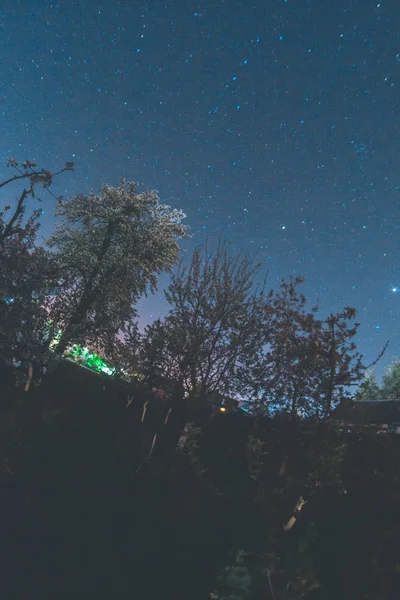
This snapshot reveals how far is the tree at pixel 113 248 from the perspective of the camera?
70.2 ft

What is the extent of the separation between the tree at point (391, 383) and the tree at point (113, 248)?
26626mm

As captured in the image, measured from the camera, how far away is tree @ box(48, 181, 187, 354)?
21.4 m

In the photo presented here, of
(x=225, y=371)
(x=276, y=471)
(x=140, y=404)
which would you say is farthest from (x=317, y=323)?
(x=140, y=404)

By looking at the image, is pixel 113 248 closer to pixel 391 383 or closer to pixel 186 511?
pixel 186 511

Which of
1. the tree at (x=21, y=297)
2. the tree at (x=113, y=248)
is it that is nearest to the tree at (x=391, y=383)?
the tree at (x=113, y=248)

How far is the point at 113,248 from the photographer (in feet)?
74.7

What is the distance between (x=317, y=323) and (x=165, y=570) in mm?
6780

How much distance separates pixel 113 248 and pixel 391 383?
1264 inches

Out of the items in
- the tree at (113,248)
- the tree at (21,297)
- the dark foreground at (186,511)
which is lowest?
the dark foreground at (186,511)

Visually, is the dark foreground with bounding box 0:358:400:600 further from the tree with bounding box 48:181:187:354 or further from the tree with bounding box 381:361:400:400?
the tree with bounding box 381:361:400:400

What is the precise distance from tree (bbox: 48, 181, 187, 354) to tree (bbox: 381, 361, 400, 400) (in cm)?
2663

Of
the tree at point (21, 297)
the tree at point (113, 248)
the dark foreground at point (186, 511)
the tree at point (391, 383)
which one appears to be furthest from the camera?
the tree at point (391, 383)

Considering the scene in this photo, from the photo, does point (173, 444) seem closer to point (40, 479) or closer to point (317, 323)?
point (40, 479)

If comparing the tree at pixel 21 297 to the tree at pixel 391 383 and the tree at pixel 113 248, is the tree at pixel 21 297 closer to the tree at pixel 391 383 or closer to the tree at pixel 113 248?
the tree at pixel 113 248
